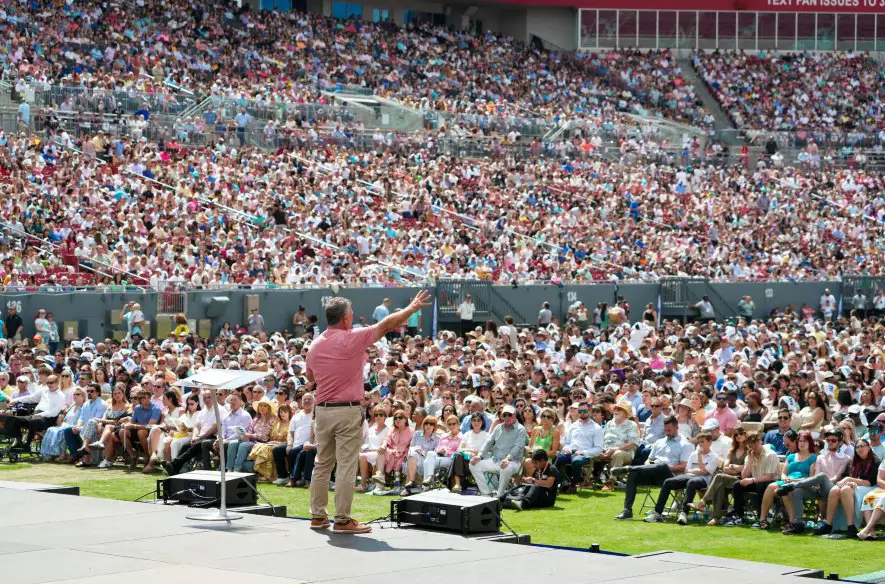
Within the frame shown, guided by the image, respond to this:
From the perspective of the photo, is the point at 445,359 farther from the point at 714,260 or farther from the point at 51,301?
the point at 714,260

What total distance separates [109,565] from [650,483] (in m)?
6.88

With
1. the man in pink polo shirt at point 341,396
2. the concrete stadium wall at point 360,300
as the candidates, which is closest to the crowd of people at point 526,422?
the man in pink polo shirt at point 341,396

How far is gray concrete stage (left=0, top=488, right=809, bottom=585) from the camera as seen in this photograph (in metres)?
8.29

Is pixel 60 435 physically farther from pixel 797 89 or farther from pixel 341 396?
pixel 797 89

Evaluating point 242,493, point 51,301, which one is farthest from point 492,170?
point 242,493

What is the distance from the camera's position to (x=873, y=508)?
40.7 feet

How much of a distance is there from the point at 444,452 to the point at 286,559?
662 cm

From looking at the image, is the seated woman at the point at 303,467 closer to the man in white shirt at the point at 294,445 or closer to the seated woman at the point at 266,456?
the man in white shirt at the point at 294,445

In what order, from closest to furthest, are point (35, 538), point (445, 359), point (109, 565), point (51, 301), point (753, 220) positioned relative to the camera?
point (109, 565), point (35, 538), point (445, 359), point (51, 301), point (753, 220)

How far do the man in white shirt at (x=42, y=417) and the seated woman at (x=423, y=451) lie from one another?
5487 mm

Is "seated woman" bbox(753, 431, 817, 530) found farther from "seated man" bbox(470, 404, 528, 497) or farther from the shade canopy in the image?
the shade canopy

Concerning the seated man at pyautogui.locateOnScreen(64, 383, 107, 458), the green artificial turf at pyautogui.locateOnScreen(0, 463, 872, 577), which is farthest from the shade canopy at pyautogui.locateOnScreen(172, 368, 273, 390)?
the seated man at pyautogui.locateOnScreen(64, 383, 107, 458)

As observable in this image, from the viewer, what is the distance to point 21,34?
4028cm

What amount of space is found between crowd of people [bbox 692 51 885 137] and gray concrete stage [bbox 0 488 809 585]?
44.7 m
